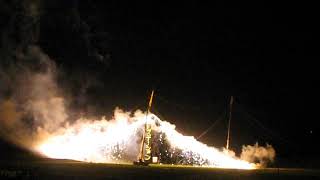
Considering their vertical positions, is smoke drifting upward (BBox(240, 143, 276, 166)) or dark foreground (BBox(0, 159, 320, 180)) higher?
smoke drifting upward (BBox(240, 143, 276, 166))

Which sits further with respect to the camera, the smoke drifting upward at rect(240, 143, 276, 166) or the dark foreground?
the smoke drifting upward at rect(240, 143, 276, 166)

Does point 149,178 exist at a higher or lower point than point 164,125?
lower

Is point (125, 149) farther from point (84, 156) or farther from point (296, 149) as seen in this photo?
point (296, 149)

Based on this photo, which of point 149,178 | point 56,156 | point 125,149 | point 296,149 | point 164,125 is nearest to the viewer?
point 149,178

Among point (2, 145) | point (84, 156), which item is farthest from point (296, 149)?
point (2, 145)

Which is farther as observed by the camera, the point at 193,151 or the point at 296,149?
the point at 296,149

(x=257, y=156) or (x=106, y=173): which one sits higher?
(x=257, y=156)

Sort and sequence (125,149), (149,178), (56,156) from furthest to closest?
(125,149) → (56,156) → (149,178)

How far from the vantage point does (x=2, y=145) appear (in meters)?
92.4

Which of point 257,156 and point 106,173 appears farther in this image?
point 257,156

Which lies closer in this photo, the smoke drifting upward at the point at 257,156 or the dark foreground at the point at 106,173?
the dark foreground at the point at 106,173

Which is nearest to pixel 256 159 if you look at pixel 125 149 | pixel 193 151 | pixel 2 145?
pixel 193 151

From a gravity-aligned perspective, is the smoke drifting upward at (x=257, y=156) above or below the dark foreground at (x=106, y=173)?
above

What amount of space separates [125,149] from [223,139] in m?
35.7
